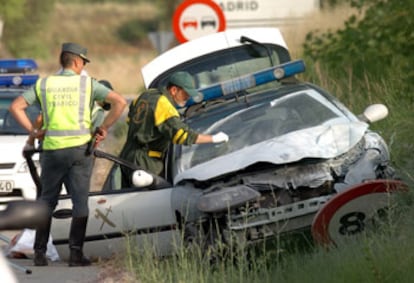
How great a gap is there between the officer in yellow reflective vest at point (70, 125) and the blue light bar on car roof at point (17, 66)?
688 cm

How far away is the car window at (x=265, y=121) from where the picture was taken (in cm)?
1084

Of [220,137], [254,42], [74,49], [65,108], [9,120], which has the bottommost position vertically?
[220,137]

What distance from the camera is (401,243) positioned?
336 inches

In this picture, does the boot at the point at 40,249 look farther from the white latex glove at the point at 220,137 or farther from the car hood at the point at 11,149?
the car hood at the point at 11,149

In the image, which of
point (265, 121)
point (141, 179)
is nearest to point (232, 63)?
point (265, 121)

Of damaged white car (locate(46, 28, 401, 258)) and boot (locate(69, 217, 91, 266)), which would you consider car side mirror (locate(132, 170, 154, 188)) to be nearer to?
damaged white car (locate(46, 28, 401, 258))

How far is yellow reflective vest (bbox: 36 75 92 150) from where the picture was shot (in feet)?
34.9

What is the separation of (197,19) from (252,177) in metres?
6.94

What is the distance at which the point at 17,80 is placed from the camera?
1666 centimetres

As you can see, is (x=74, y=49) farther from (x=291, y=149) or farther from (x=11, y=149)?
(x=11, y=149)

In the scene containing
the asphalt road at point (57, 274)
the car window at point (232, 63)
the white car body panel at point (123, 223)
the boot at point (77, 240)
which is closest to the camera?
the asphalt road at point (57, 274)

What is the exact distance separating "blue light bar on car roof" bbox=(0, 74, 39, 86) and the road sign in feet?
6.09

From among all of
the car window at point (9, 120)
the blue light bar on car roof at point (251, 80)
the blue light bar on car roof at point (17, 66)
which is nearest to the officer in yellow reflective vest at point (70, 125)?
the blue light bar on car roof at point (251, 80)

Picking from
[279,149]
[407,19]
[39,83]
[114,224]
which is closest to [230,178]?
[279,149]
